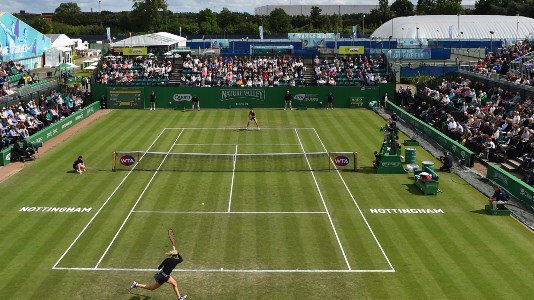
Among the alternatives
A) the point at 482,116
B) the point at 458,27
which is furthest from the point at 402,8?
the point at 482,116

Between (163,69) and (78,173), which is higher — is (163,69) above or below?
above

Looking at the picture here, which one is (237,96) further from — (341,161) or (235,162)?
(341,161)

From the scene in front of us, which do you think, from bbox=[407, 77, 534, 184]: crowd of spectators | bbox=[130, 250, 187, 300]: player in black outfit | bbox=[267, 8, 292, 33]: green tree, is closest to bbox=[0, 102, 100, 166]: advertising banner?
bbox=[130, 250, 187, 300]: player in black outfit

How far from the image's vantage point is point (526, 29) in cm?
12875

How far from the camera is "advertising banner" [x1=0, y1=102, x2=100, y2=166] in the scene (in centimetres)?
3715

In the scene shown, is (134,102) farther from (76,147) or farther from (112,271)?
(112,271)

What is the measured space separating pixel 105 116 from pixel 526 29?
10079cm

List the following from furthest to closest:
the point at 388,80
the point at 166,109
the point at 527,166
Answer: the point at 388,80 < the point at 166,109 < the point at 527,166

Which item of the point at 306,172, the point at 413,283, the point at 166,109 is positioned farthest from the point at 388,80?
the point at 413,283

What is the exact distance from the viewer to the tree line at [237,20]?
159750 mm

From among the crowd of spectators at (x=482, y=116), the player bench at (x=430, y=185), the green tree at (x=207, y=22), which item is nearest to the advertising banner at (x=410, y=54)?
the crowd of spectators at (x=482, y=116)

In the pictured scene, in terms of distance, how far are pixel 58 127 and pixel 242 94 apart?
1955 centimetres

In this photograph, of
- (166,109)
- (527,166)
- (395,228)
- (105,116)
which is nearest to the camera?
(395,228)

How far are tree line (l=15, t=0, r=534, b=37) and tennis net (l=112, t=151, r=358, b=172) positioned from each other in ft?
359
